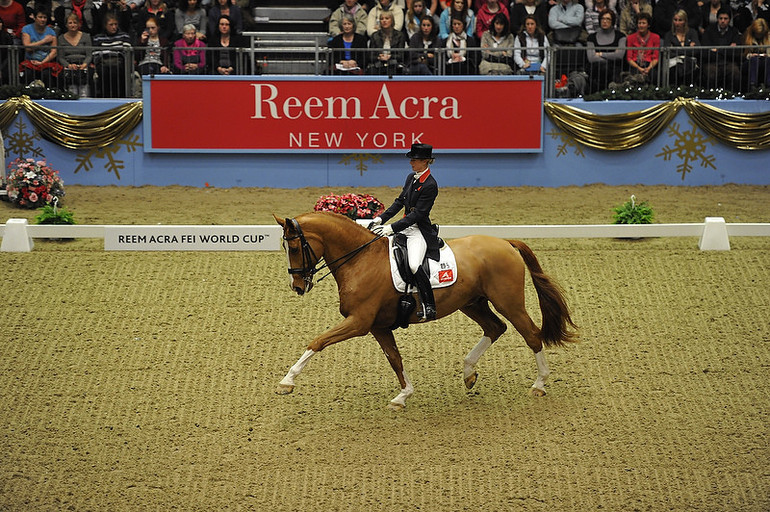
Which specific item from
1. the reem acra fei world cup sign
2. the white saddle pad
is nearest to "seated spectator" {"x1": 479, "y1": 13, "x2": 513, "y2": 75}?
the reem acra fei world cup sign

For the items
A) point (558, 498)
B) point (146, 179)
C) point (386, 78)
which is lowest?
point (558, 498)

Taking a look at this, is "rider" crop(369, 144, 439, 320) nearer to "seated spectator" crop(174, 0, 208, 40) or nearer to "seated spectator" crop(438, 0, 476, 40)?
"seated spectator" crop(438, 0, 476, 40)

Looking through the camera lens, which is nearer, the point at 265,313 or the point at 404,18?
the point at 265,313

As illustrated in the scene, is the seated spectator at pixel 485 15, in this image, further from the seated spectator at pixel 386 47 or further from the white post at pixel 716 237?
the white post at pixel 716 237

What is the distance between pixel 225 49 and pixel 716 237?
27.5ft

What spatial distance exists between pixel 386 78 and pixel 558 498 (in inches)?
410

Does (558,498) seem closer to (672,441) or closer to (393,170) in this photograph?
(672,441)

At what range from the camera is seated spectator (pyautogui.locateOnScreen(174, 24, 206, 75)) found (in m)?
16.8

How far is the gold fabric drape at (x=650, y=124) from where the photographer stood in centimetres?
1694

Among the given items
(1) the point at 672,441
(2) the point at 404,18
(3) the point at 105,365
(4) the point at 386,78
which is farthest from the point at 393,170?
(1) the point at 672,441

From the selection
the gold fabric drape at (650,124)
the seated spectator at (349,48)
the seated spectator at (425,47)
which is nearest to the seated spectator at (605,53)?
the gold fabric drape at (650,124)

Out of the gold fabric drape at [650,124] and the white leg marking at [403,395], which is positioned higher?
the gold fabric drape at [650,124]

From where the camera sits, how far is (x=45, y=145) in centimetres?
1692

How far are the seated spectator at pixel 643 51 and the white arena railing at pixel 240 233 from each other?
4.74 m
